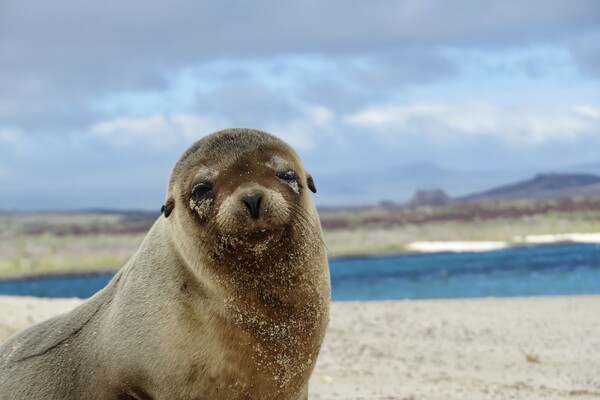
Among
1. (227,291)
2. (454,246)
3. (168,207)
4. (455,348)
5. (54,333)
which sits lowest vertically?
(454,246)

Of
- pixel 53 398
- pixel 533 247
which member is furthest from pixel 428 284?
pixel 53 398

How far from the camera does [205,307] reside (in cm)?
422

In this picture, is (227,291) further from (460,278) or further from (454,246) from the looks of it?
(454,246)

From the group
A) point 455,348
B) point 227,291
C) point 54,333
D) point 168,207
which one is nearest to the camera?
point 227,291

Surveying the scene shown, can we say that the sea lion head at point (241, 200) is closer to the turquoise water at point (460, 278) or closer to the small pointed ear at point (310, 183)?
the small pointed ear at point (310, 183)

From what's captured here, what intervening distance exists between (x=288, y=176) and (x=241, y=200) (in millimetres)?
510

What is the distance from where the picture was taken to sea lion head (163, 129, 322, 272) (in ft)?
12.6

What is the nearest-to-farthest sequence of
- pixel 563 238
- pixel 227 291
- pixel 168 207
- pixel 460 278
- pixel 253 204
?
pixel 253 204, pixel 227 291, pixel 168 207, pixel 460 278, pixel 563 238

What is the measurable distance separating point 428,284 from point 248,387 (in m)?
29.3

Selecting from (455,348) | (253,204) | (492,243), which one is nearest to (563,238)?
(492,243)

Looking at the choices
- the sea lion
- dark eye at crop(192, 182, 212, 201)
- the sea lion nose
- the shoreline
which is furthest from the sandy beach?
the shoreline

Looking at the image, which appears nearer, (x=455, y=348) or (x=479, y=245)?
(x=455, y=348)

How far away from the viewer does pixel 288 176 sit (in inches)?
168

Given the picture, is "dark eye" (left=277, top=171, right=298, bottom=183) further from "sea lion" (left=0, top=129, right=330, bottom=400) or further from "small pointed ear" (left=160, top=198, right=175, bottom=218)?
"small pointed ear" (left=160, top=198, right=175, bottom=218)
